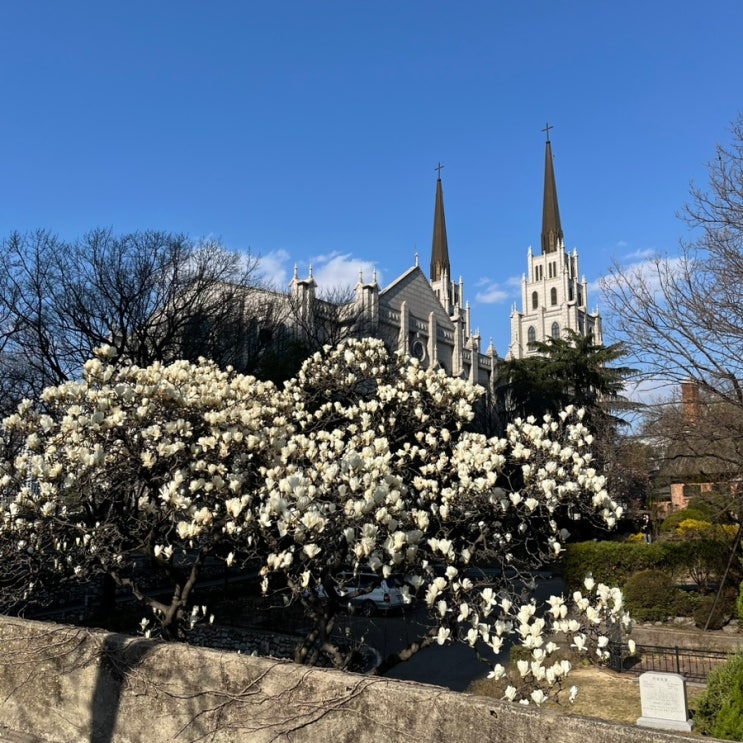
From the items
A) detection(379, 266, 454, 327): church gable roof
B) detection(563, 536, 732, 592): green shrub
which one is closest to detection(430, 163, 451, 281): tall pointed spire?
detection(379, 266, 454, 327): church gable roof

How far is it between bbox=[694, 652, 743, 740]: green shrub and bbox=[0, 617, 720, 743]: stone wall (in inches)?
162

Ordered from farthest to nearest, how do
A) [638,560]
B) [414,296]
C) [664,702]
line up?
[414,296] < [638,560] < [664,702]

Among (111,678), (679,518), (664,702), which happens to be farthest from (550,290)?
(111,678)

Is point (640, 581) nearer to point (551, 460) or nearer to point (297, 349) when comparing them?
point (551, 460)

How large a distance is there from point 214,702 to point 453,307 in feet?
206

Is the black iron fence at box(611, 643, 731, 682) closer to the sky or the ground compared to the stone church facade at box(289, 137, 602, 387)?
closer to the ground

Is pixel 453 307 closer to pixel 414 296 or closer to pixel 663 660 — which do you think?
pixel 414 296

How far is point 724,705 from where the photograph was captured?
301 inches

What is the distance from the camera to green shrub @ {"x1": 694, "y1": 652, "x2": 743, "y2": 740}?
7250 mm

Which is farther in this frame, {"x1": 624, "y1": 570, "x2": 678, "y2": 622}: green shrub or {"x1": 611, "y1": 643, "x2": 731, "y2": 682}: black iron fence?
{"x1": 624, "y1": 570, "x2": 678, "y2": 622}: green shrub

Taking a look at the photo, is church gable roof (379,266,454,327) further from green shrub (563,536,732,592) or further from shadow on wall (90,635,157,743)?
shadow on wall (90,635,157,743)

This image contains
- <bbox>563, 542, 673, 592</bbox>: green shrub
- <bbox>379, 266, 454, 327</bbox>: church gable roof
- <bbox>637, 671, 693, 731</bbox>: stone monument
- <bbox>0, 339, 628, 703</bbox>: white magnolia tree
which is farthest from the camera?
<bbox>379, 266, 454, 327</bbox>: church gable roof

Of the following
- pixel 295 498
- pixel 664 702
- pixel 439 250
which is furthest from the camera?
pixel 439 250

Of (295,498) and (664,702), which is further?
(664,702)
